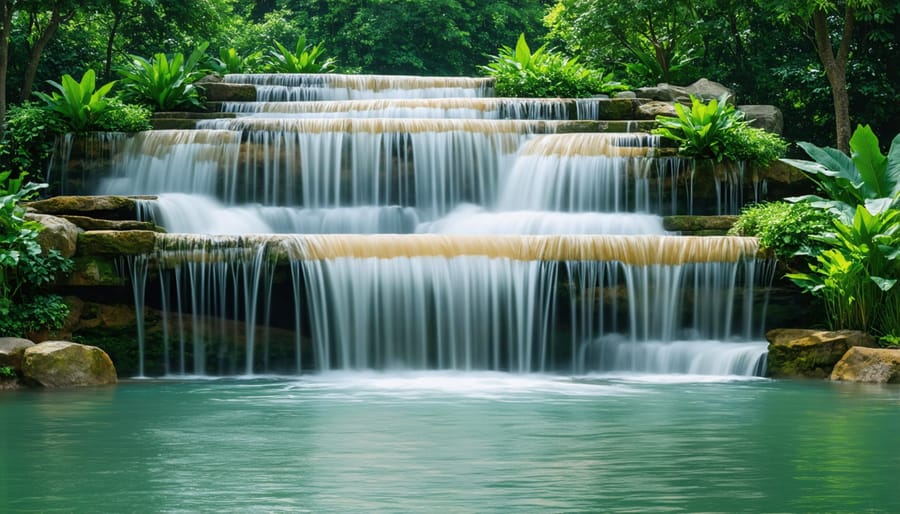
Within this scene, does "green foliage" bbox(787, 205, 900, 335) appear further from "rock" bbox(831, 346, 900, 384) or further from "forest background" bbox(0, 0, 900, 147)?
"forest background" bbox(0, 0, 900, 147)

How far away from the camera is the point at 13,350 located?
11.5 m

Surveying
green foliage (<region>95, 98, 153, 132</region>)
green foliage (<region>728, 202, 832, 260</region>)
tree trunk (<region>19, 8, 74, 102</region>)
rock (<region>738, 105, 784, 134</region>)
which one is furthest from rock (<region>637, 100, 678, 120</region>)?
tree trunk (<region>19, 8, 74, 102</region>)

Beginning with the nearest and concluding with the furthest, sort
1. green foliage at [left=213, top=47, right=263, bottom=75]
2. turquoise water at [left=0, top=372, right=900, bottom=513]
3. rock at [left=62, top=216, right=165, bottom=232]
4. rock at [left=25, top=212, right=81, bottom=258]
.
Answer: turquoise water at [left=0, top=372, right=900, bottom=513] < rock at [left=25, top=212, right=81, bottom=258] < rock at [left=62, top=216, right=165, bottom=232] < green foliage at [left=213, top=47, right=263, bottom=75]

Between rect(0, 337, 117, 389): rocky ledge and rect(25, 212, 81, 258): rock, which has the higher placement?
rect(25, 212, 81, 258): rock

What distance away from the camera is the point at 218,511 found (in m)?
5.46

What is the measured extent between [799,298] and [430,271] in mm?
4186

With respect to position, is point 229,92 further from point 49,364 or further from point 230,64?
point 49,364

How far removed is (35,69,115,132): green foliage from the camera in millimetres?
17734

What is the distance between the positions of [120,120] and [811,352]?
10.5 meters

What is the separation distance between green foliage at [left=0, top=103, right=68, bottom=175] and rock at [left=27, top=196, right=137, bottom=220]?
3291 millimetres

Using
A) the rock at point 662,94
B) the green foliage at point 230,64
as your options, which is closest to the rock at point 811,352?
the rock at point 662,94

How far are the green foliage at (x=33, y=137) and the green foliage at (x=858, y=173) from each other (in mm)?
10262

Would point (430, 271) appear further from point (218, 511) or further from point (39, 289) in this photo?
point (218, 511)

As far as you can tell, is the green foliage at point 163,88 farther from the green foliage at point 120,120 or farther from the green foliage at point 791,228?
the green foliage at point 791,228
